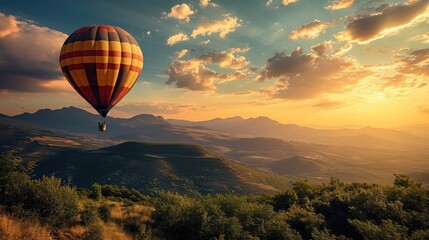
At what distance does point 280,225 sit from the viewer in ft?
64.8

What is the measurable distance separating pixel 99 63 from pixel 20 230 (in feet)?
72.3

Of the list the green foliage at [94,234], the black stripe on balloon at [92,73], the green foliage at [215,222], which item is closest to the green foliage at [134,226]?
the green foliage at [215,222]

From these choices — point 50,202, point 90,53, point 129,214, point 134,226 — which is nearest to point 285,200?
point 129,214

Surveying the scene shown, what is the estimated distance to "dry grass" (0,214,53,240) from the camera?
527 inches

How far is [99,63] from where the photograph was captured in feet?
107

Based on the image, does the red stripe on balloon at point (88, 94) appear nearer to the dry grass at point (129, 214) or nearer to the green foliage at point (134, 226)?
the dry grass at point (129, 214)

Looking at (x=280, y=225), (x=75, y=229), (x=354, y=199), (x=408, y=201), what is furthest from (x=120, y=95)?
(x=408, y=201)

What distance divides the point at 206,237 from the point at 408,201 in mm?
19200

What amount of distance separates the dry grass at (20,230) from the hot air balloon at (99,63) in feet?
62.7

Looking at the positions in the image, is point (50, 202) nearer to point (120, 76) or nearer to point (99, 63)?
point (99, 63)

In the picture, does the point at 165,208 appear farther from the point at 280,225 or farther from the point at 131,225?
the point at 280,225

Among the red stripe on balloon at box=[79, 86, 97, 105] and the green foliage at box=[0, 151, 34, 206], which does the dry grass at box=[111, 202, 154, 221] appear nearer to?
the green foliage at box=[0, 151, 34, 206]

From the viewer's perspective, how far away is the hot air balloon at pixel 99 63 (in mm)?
32438

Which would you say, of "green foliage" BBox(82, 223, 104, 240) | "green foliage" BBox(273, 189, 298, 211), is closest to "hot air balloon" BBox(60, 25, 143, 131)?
"green foliage" BBox(82, 223, 104, 240)
